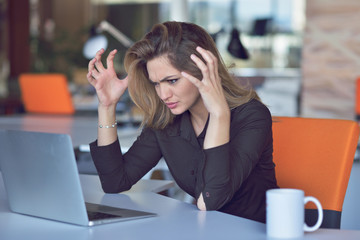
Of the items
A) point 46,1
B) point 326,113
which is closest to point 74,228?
point 326,113

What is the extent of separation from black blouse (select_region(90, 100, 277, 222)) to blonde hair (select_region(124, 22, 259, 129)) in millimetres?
39

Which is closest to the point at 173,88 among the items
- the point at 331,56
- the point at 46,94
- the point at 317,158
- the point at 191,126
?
the point at 191,126

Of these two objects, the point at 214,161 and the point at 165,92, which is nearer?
the point at 214,161

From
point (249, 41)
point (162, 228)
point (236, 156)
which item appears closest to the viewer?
point (162, 228)

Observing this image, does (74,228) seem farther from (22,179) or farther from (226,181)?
(226,181)

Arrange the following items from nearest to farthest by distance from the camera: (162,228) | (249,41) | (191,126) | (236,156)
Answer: (162,228) < (236,156) < (191,126) < (249,41)

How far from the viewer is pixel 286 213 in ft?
3.55

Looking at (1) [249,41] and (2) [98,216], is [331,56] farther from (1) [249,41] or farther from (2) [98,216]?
(1) [249,41]

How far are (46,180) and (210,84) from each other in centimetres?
46

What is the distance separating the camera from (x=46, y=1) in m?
10.8

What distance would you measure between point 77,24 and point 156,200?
33.8ft

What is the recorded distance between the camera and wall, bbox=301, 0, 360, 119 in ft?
17.4

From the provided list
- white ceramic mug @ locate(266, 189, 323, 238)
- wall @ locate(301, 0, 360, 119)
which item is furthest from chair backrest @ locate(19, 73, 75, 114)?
white ceramic mug @ locate(266, 189, 323, 238)

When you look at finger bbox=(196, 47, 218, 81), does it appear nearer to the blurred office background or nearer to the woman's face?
the woman's face
